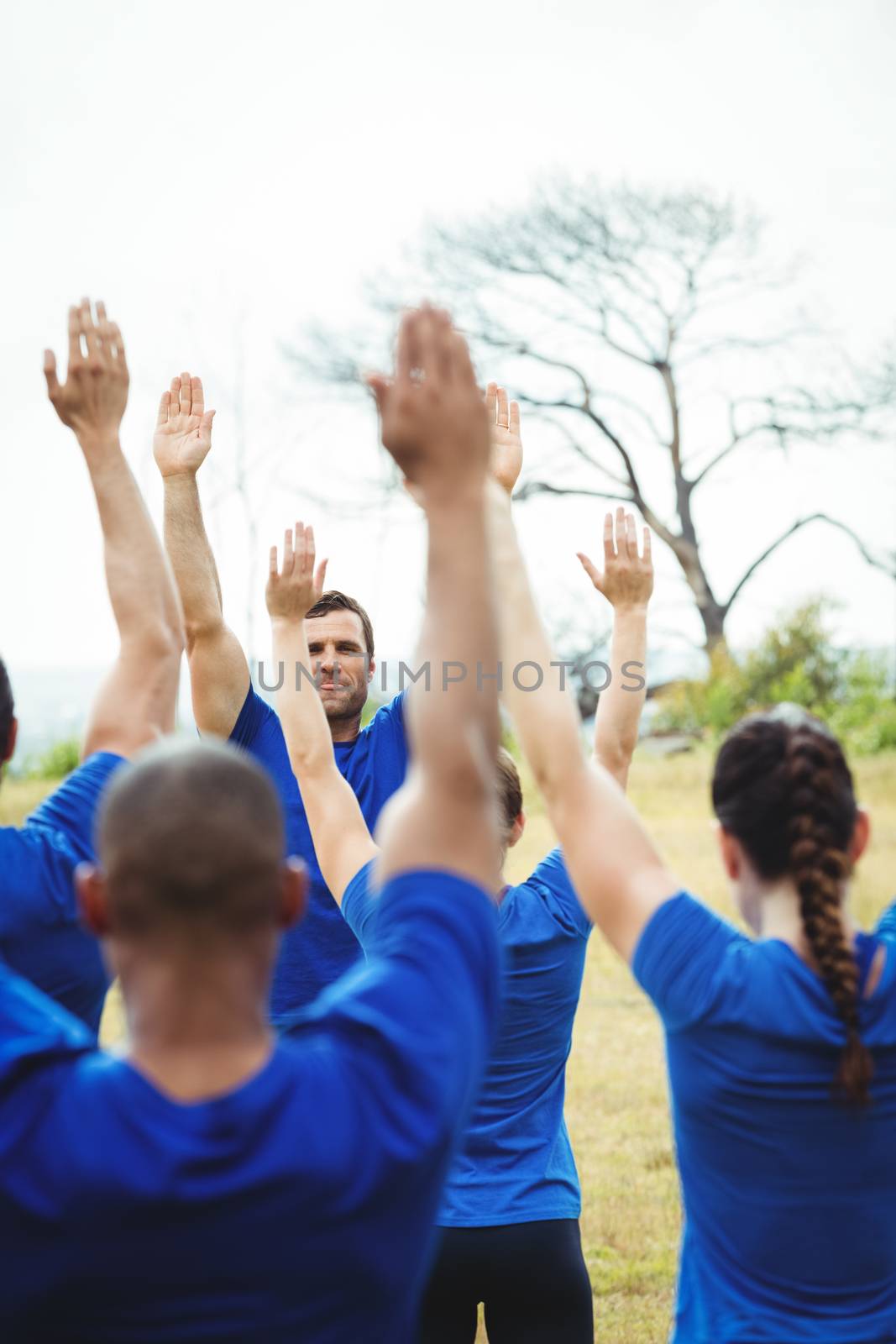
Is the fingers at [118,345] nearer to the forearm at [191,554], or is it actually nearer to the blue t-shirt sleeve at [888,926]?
the forearm at [191,554]

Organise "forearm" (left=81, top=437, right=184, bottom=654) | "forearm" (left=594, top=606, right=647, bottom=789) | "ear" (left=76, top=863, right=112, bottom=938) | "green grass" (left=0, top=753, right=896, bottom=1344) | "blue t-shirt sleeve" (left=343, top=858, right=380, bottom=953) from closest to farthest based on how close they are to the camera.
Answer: "ear" (left=76, top=863, right=112, bottom=938), "forearm" (left=81, top=437, right=184, bottom=654), "blue t-shirt sleeve" (left=343, top=858, right=380, bottom=953), "forearm" (left=594, top=606, right=647, bottom=789), "green grass" (left=0, top=753, right=896, bottom=1344)

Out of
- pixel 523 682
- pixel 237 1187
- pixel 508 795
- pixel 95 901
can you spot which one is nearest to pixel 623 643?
pixel 508 795

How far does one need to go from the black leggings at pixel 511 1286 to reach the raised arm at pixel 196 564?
1689 mm

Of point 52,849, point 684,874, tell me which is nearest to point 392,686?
point 684,874

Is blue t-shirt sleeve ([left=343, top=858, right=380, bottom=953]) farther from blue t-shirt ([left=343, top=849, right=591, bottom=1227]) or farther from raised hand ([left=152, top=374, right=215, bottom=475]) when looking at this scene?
raised hand ([left=152, top=374, right=215, bottom=475])

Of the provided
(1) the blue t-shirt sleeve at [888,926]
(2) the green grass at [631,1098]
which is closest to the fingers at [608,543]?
(1) the blue t-shirt sleeve at [888,926]

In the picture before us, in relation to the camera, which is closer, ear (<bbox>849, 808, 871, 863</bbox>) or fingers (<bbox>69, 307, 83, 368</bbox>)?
ear (<bbox>849, 808, 871, 863</bbox>)

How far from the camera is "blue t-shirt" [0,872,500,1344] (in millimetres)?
1052

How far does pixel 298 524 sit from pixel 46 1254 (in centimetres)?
199

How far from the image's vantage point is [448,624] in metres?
1.31

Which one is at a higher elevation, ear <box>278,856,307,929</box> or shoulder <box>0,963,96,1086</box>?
ear <box>278,856,307,929</box>

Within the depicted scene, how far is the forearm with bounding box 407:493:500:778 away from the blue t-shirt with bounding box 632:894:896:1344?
450mm

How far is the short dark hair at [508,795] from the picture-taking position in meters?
2.55

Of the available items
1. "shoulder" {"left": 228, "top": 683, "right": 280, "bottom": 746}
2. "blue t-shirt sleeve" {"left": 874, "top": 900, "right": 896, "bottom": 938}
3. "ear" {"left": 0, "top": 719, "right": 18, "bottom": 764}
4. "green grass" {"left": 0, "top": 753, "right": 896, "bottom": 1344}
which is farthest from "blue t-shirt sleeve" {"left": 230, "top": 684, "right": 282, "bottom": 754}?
"blue t-shirt sleeve" {"left": 874, "top": 900, "right": 896, "bottom": 938}
